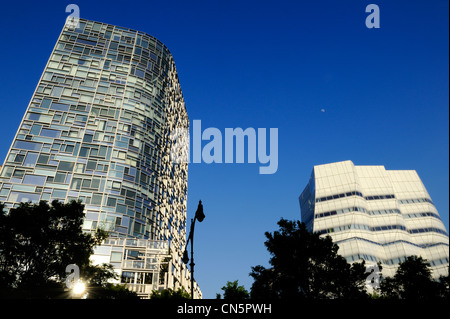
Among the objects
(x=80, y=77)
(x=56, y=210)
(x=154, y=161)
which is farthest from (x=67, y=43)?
(x=56, y=210)

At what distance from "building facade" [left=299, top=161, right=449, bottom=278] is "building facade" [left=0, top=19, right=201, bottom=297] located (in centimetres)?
4715

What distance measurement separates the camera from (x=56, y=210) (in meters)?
25.0

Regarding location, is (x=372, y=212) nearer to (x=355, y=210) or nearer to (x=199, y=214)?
(x=355, y=210)

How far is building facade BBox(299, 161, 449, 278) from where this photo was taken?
8194cm

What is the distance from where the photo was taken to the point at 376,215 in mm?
90500

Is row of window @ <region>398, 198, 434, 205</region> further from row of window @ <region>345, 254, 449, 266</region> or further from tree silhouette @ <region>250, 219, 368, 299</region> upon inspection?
tree silhouette @ <region>250, 219, 368, 299</region>

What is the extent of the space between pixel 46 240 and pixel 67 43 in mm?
43934

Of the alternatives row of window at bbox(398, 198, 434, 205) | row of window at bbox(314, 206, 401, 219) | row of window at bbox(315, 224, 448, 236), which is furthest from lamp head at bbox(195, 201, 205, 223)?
row of window at bbox(398, 198, 434, 205)

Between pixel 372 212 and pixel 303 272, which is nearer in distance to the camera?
pixel 303 272

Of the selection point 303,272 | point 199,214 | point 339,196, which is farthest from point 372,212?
point 199,214

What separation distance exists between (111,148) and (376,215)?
76635 mm

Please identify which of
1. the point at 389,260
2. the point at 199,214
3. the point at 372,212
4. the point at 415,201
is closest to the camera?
the point at 199,214

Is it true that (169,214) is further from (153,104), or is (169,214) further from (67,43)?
(67,43)

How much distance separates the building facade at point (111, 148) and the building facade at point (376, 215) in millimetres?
47151
